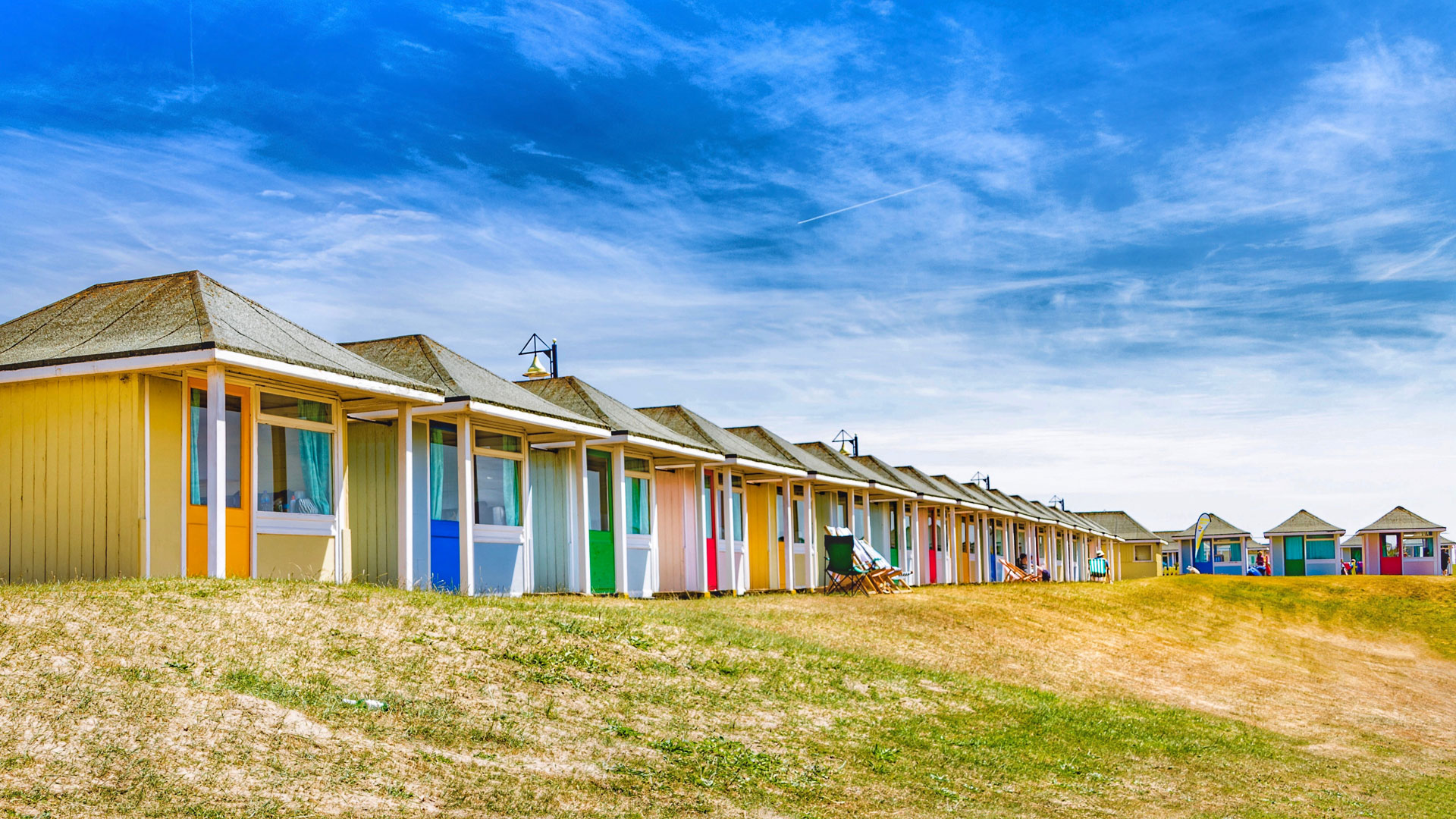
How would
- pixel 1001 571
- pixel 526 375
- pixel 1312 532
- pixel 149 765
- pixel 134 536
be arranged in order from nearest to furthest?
1. pixel 149 765
2. pixel 134 536
3. pixel 526 375
4. pixel 1001 571
5. pixel 1312 532

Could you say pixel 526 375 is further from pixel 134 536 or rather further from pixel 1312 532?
pixel 1312 532

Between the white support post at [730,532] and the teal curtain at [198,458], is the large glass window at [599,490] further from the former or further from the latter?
the teal curtain at [198,458]

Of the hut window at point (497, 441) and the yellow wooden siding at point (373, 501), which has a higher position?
the hut window at point (497, 441)

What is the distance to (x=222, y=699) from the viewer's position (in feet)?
27.0

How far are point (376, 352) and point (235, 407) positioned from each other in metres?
4.60

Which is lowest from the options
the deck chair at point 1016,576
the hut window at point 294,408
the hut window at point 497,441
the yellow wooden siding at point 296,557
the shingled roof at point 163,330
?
the deck chair at point 1016,576

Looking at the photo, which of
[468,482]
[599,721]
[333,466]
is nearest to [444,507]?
[468,482]

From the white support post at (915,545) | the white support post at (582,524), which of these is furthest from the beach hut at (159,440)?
the white support post at (915,545)

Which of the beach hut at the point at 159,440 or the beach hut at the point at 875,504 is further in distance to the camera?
the beach hut at the point at 875,504

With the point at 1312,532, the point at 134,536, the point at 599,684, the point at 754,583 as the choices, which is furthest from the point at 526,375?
the point at 1312,532

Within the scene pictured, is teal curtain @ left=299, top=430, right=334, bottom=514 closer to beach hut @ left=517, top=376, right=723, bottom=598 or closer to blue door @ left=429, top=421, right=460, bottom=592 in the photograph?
blue door @ left=429, top=421, right=460, bottom=592

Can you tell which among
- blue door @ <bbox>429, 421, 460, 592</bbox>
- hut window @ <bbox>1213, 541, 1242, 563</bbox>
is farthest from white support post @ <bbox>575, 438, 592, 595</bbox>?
hut window @ <bbox>1213, 541, 1242, 563</bbox>

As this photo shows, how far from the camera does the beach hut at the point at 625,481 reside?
1977 cm

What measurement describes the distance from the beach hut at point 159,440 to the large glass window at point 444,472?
2.39 meters
